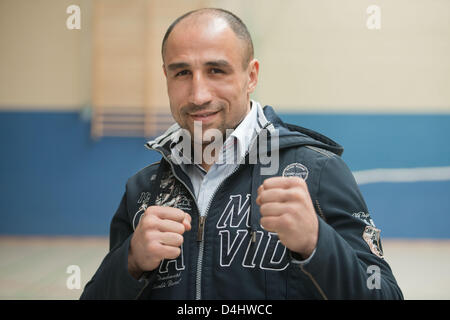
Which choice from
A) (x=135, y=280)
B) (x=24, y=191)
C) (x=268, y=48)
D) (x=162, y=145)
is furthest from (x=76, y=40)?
(x=135, y=280)

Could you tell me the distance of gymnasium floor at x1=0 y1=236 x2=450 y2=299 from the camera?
2938 mm

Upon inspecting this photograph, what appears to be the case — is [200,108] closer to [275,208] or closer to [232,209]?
[232,209]

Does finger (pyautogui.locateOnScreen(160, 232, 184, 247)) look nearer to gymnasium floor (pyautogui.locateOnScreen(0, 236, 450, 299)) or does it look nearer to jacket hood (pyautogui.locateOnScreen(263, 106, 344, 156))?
jacket hood (pyautogui.locateOnScreen(263, 106, 344, 156))

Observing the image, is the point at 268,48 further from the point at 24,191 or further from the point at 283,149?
the point at 283,149

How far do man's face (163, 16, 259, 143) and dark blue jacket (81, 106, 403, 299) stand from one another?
12 cm

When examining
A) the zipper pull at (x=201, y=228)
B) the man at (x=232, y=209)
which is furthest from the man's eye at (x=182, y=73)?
the zipper pull at (x=201, y=228)

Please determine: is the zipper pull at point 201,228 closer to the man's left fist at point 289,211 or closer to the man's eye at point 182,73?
the man's left fist at point 289,211

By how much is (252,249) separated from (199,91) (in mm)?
373

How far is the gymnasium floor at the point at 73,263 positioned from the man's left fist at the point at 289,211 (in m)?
2.52

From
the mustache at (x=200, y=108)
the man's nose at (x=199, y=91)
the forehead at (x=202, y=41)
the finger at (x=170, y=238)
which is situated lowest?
the finger at (x=170, y=238)

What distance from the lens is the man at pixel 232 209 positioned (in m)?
0.74

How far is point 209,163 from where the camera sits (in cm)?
105

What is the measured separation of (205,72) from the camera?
97cm

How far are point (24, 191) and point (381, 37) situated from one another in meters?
3.97
